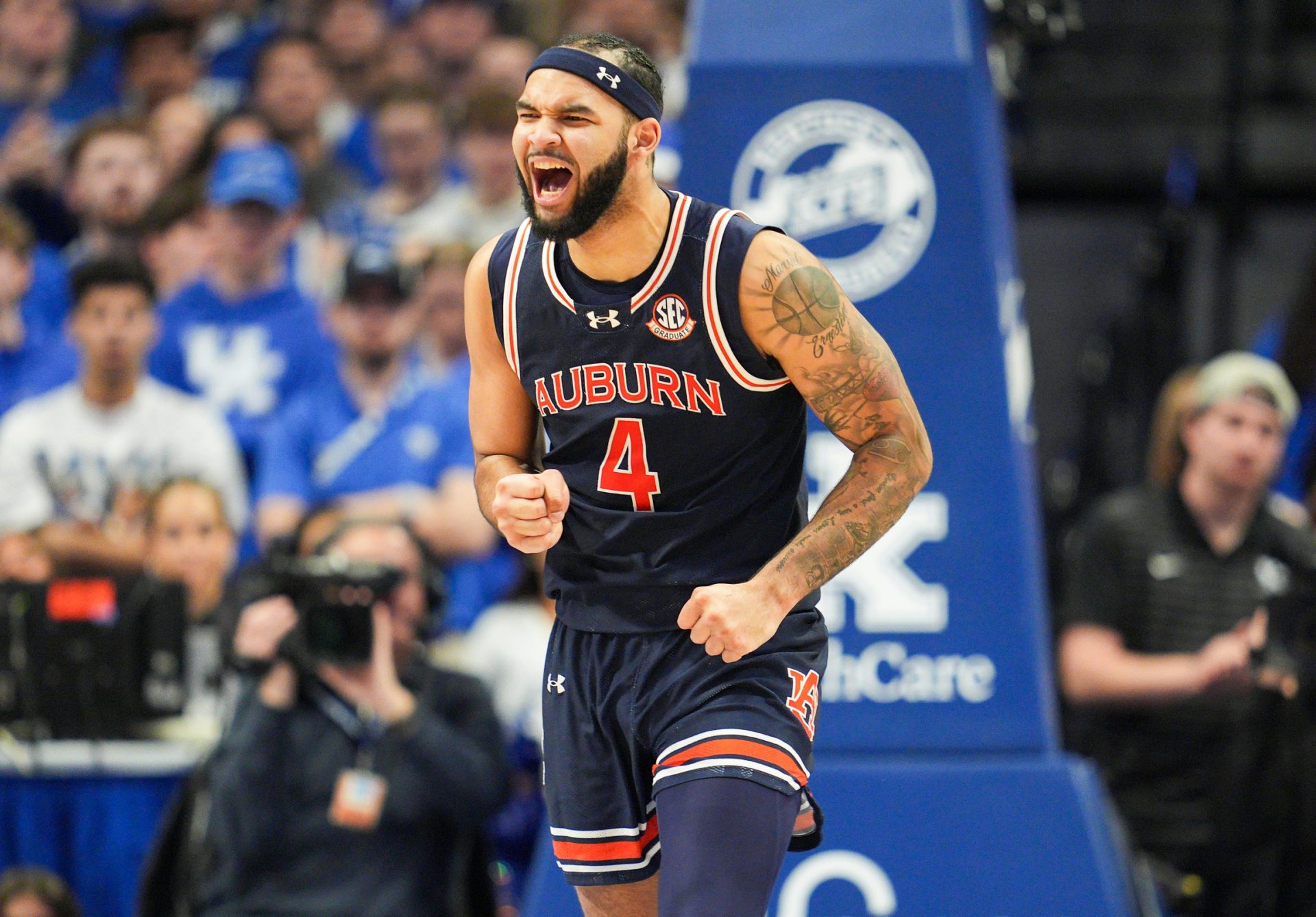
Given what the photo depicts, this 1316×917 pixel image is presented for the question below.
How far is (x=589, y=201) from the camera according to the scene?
332 cm

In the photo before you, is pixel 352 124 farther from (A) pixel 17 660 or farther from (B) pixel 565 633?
(B) pixel 565 633

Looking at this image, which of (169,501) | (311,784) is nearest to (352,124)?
(169,501)

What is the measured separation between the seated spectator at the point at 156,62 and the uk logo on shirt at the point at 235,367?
2.91m

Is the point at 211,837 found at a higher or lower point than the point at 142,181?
lower

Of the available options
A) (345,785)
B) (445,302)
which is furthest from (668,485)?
(445,302)

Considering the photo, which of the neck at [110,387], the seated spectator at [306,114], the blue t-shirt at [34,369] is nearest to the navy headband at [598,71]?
the neck at [110,387]

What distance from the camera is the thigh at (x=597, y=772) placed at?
352cm

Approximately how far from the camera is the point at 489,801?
554 cm

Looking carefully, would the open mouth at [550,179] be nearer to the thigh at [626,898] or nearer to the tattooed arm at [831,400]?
the tattooed arm at [831,400]

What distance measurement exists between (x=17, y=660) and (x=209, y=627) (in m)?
0.65

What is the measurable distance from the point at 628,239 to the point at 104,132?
6.43 metres

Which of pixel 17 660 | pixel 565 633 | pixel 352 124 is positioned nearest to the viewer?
pixel 565 633

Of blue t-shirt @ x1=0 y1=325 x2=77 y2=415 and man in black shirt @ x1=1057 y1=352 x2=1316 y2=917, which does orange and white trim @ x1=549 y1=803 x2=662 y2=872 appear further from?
blue t-shirt @ x1=0 y1=325 x2=77 y2=415

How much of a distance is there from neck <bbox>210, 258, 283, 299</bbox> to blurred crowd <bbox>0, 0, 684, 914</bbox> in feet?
0.04
